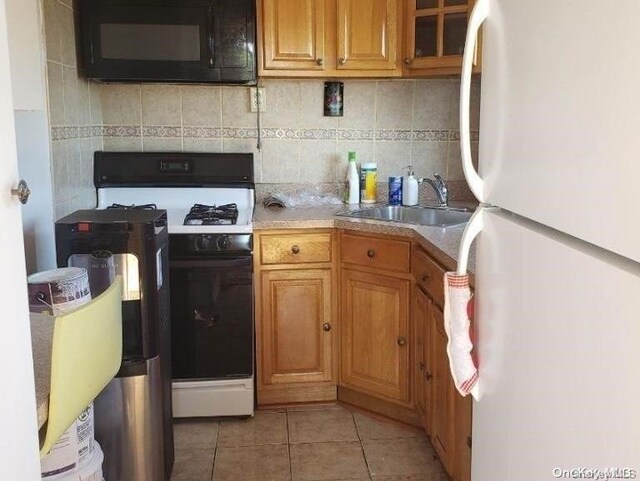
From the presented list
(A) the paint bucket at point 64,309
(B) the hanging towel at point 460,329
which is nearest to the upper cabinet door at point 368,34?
(A) the paint bucket at point 64,309

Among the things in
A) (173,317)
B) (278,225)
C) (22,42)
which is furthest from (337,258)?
(22,42)

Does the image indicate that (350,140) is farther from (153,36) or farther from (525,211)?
(525,211)

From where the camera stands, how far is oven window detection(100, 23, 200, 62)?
2748 mm

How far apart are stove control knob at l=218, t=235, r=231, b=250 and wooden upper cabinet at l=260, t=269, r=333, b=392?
219 mm

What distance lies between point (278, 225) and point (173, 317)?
1.87 feet

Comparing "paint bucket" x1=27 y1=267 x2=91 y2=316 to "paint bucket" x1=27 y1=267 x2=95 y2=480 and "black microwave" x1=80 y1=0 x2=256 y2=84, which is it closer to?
"paint bucket" x1=27 y1=267 x2=95 y2=480

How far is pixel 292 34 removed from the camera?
282 cm

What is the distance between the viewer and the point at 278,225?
106 inches

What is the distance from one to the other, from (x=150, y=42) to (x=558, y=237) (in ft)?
7.74

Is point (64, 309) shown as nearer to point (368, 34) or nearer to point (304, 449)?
point (304, 449)

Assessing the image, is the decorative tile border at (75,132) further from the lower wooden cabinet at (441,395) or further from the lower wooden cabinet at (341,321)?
the lower wooden cabinet at (441,395)

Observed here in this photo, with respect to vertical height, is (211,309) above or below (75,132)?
below

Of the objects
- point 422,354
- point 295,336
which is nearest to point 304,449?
point 295,336

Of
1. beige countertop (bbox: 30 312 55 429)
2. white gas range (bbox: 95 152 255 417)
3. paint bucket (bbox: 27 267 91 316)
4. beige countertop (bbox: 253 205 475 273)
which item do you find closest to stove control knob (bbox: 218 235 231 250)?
white gas range (bbox: 95 152 255 417)
